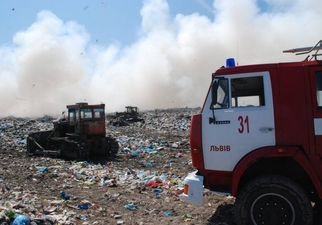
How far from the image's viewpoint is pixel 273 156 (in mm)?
4258

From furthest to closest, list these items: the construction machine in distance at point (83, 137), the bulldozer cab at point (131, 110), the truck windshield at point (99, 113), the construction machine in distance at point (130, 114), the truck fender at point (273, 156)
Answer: the bulldozer cab at point (131, 110) → the construction machine in distance at point (130, 114) → the truck windshield at point (99, 113) → the construction machine in distance at point (83, 137) → the truck fender at point (273, 156)

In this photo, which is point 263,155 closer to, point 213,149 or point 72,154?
point 213,149

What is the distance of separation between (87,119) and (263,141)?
1020 cm

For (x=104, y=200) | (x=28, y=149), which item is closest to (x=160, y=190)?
(x=104, y=200)

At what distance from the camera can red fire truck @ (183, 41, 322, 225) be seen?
4.24 m

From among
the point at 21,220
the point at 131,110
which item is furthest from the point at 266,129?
the point at 131,110

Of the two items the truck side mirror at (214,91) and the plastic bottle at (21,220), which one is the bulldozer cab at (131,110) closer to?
the plastic bottle at (21,220)

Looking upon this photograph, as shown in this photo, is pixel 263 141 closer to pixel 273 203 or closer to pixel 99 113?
pixel 273 203

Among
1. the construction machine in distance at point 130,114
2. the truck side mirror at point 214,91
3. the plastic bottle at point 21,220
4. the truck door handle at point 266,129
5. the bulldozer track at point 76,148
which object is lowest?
the plastic bottle at point 21,220

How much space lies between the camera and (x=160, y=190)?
7.54 meters

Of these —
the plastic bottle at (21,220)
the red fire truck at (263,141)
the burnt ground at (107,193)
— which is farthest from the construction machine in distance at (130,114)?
the red fire truck at (263,141)

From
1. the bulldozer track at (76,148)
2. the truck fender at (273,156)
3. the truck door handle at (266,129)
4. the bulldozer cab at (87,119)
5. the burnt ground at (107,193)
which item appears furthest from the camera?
the bulldozer cab at (87,119)

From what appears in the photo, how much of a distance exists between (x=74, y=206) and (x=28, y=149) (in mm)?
9053

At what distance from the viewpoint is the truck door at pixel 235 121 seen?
4410mm
